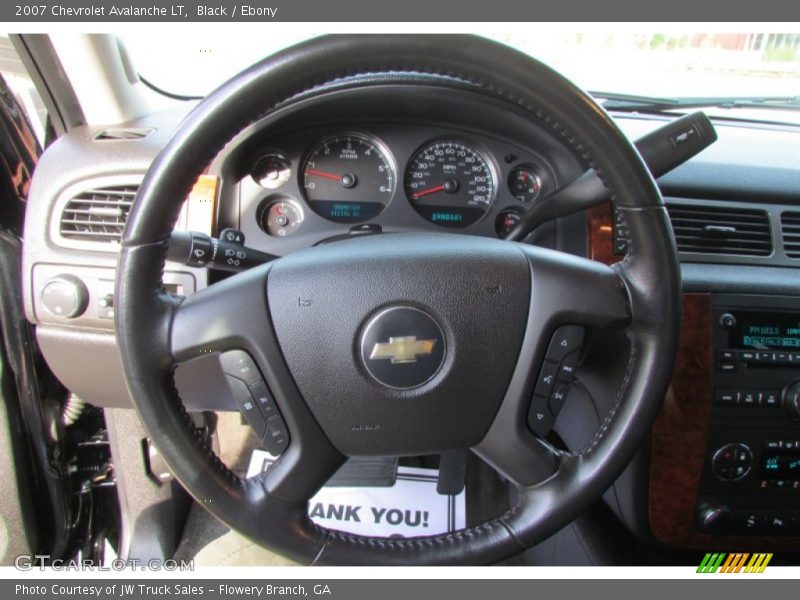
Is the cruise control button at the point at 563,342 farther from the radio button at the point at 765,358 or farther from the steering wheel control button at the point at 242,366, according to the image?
the radio button at the point at 765,358

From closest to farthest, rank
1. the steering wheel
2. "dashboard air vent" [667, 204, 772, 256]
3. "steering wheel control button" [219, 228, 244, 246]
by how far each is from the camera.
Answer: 1. the steering wheel
2. "steering wheel control button" [219, 228, 244, 246]
3. "dashboard air vent" [667, 204, 772, 256]

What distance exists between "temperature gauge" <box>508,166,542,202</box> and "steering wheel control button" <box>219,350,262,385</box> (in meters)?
0.83

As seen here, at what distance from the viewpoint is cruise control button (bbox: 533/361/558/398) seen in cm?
91

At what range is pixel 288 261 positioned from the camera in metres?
0.91

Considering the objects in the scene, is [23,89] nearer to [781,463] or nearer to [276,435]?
[276,435]

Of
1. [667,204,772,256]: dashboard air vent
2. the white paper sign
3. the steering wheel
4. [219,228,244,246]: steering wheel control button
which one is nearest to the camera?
the steering wheel

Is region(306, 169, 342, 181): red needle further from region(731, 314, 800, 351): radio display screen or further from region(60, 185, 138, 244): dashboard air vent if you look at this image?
region(731, 314, 800, 351): radio display screen

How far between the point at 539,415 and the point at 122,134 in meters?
1.11

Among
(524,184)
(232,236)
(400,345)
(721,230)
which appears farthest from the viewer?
(524,184)

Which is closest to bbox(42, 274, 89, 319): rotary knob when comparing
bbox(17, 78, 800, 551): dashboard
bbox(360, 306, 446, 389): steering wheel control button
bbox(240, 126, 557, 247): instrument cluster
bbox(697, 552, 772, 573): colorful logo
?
bbox(17, 78, 800, 551): dashboard

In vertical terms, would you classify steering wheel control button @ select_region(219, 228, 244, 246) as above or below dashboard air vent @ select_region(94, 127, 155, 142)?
below

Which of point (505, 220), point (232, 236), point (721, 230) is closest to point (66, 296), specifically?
point (232, 236)

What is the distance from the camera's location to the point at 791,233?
1.37 meters

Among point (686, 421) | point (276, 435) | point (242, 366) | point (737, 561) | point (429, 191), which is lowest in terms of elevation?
point (737, 561)
